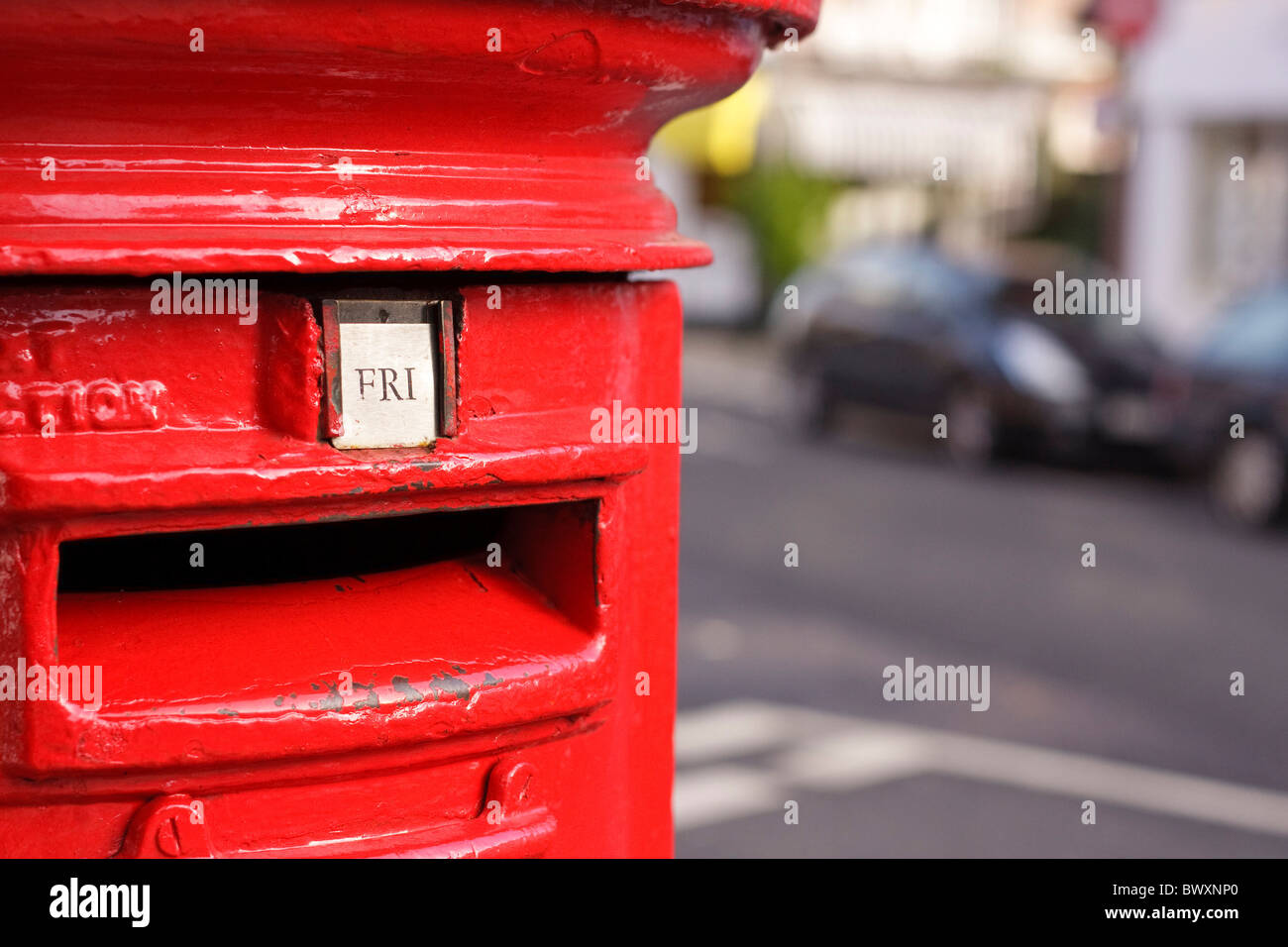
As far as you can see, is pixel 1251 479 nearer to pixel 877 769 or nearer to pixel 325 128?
pixel 877 769

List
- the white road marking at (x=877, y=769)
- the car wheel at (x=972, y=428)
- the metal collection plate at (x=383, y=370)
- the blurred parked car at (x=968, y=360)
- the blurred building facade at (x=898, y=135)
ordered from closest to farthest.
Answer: the metal collection plate at (x=383, y=370) < the white road marking at (x=877, y=769) < the blurred parked car at (x=968, y=360) < the car wheel at (x=972, y=428) < the blurred building facade at (x=898, y=135)

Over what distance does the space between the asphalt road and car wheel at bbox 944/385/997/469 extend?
2.77 feet

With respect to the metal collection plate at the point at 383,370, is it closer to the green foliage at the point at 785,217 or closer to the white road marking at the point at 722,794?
the white road marking at the point at 722,794

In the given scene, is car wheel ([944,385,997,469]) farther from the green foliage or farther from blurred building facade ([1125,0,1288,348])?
the green foliage

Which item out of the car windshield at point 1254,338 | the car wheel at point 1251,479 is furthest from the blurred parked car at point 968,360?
the car wheel at point 1251,479

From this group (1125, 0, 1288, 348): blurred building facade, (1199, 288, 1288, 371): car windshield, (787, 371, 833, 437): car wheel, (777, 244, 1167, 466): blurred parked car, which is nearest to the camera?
(1199, 288, 1288, 371): car windshield

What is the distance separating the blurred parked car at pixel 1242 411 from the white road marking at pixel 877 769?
4777 mm

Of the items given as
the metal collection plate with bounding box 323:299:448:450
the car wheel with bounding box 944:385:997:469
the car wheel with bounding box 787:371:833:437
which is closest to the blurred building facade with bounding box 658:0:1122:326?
the car wheel with bounding box 787:371:833:437

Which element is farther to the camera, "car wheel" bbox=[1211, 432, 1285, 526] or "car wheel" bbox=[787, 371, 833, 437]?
"car wheel" bbox=[787, 371, 833, 437]

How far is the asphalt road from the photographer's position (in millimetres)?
5090

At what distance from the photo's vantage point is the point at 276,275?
1.44 metres

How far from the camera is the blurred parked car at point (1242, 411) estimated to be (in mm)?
9852
